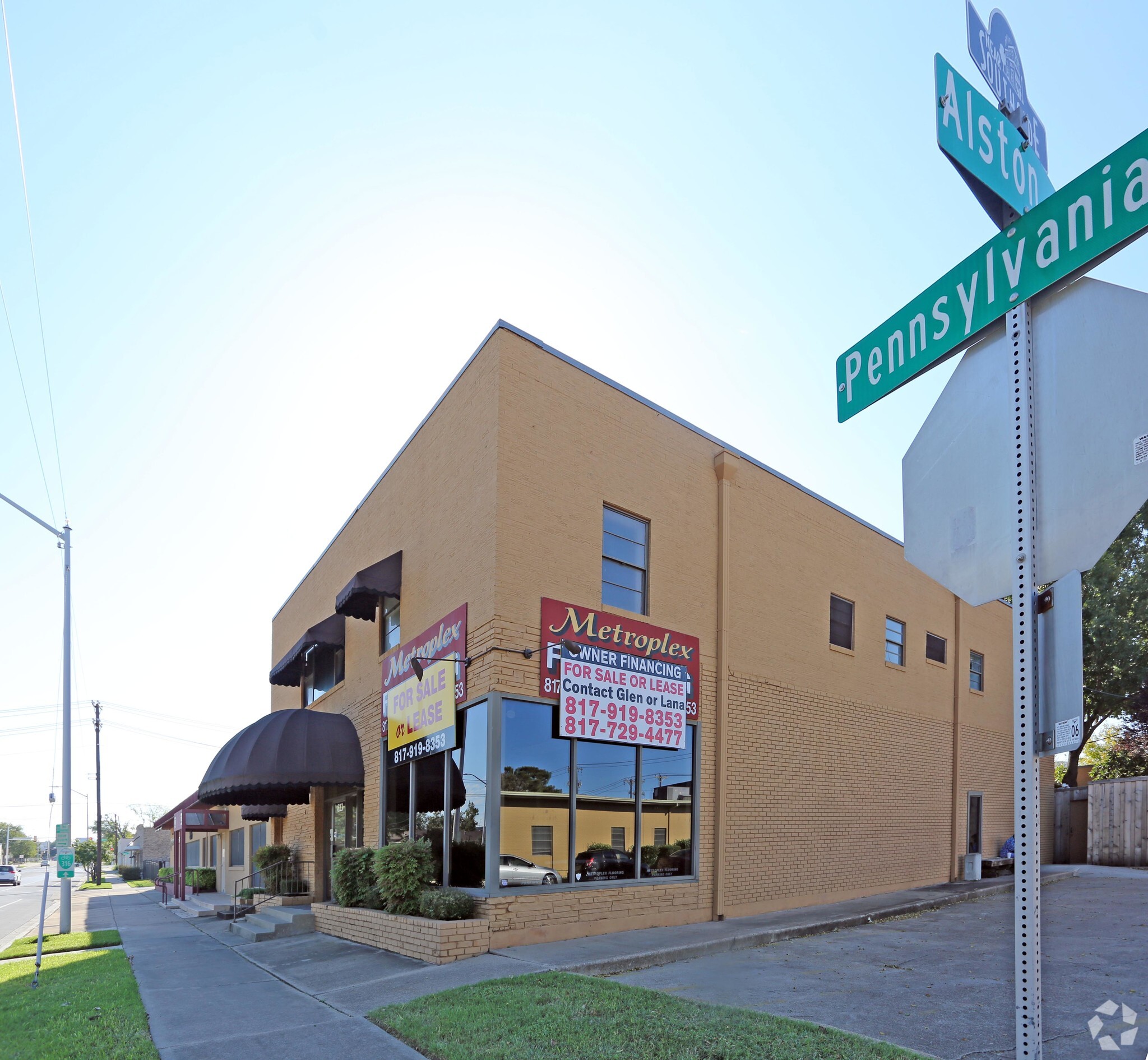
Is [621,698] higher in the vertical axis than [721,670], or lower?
lower

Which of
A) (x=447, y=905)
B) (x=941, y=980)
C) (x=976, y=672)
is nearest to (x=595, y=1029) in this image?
(x=941, y=980)

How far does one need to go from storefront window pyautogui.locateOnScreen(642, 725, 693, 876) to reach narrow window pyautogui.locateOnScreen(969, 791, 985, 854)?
1108 centimetres

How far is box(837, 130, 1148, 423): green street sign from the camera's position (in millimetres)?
3252

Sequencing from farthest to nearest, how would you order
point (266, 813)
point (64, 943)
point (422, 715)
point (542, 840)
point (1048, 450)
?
1. point (266, 813)
2. point (64, 943)
3. point (422, 715)
4. point (542, 840)
5. point (1048, 450)

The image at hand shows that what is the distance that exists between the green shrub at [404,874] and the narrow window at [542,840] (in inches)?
63.9

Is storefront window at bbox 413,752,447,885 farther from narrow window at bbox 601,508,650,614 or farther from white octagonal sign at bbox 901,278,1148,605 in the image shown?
white octagonal sign at bbox 901,278,1148,605

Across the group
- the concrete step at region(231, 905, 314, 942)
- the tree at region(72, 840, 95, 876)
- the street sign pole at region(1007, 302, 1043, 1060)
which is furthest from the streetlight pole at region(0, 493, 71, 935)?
the tree at region(72, 840, 95, 876)

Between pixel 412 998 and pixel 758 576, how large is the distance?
9770 mm

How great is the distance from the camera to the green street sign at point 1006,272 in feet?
10.7

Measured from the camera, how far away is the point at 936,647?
22547mm

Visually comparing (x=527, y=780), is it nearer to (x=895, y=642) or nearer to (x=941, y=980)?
(x=941, y=980)

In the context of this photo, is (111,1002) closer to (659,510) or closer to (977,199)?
(659,510)

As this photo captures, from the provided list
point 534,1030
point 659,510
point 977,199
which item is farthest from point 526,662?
point 977,199

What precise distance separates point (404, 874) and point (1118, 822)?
19.5 m
